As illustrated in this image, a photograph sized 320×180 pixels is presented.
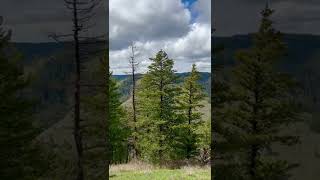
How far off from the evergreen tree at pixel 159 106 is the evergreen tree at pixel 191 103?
99cm

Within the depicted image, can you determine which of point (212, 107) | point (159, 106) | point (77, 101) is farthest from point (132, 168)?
point (77, 101)

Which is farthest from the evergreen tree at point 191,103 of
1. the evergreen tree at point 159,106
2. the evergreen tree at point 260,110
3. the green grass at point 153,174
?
the evergreen tree at point 260,110

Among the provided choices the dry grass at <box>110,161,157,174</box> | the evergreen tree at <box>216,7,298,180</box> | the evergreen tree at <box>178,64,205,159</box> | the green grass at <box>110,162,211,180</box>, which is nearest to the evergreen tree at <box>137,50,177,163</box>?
the evergreen tree at <box>178,64,205,159</box>

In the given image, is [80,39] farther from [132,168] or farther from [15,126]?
[132,168]

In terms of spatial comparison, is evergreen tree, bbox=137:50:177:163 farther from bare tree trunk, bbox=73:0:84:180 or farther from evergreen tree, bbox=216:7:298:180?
bare tree trunk, bbox=73:0:84:180

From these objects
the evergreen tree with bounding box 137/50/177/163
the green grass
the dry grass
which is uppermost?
the evergreen tree with bounding box 137/50/177/163

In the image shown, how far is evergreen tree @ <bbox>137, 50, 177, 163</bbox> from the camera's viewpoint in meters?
41.2

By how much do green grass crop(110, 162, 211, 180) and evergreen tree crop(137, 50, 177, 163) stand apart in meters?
8.89

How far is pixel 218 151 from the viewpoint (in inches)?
629

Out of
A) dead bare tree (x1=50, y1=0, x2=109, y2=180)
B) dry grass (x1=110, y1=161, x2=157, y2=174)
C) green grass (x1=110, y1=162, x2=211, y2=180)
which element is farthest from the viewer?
dry grass (x1=110, y1=161, x2=157, y2=174)

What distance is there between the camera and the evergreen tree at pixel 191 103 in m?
42.0

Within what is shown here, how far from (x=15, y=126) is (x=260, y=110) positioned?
8.07 m

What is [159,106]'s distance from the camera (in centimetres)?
4159

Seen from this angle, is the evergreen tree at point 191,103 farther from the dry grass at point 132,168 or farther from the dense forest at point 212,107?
the dense forest at point 212,107
